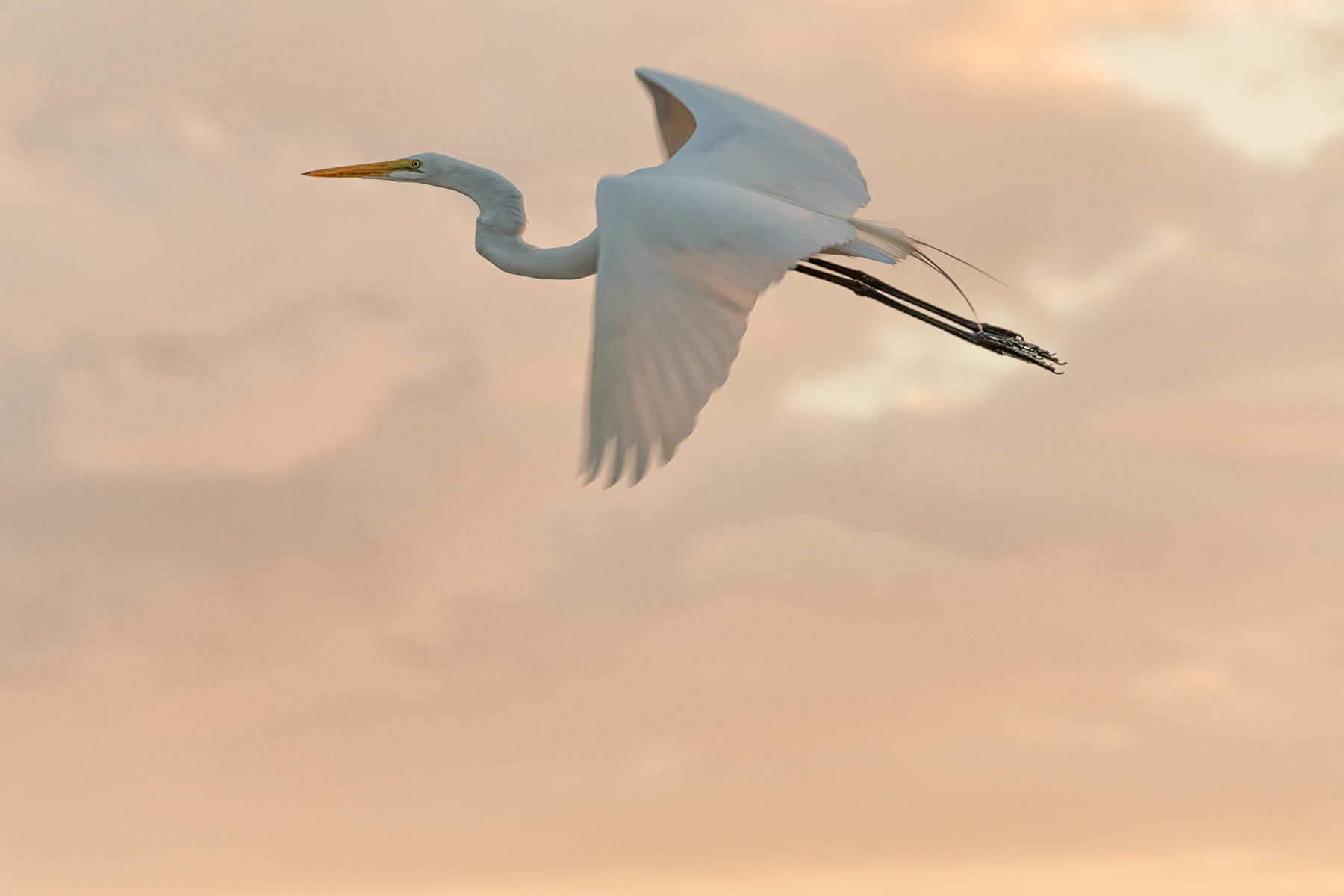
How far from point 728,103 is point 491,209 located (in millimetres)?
1841

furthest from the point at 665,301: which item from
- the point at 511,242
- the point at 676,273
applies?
the point at 511,242

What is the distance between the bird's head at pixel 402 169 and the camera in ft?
28.4

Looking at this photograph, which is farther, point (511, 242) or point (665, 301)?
point (511, 242)

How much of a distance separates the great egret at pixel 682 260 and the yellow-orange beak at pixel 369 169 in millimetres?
347

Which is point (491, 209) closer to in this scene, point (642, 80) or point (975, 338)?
point (642, 80)

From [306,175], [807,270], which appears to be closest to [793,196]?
[807,270]

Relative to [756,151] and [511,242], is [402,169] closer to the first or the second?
[511,242]

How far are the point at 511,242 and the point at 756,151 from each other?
1.54 metres

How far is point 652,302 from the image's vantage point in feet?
19.0

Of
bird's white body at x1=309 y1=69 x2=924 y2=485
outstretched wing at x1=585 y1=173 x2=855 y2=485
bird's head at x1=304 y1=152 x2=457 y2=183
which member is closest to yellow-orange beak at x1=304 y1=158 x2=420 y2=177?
bird's head at x1=304 y1=152 x2=457 y2=183

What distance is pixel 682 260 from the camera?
592 centimetres

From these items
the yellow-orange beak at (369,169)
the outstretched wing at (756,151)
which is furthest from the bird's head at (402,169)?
the outstretched wing at (756,151)

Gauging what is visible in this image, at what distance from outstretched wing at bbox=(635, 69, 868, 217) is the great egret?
19 mm

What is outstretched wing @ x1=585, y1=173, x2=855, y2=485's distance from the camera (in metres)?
5.53
